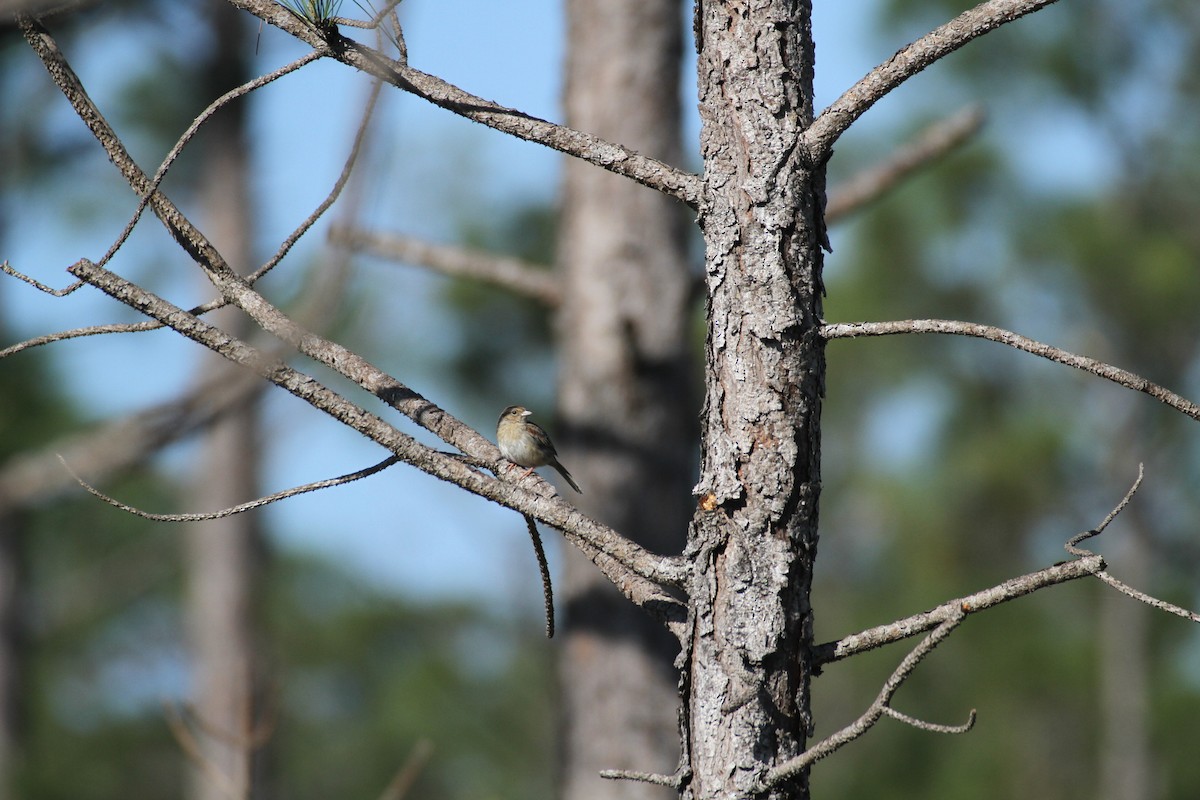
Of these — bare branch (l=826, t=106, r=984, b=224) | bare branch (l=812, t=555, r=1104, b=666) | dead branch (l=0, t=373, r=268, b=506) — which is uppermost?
bare branch (l=826, t=106, r=984, b=224)

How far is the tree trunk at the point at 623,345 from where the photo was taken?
429cm

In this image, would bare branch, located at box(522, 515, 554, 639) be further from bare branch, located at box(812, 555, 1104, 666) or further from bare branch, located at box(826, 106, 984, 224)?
bare branch, located at box(826, 106, 984, 224)

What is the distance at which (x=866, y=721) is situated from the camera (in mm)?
1600

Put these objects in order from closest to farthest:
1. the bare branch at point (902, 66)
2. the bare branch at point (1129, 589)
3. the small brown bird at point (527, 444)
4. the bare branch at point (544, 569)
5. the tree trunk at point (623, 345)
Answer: the bare branch at point (1129, 589), the bare branch at point (902, 66), the bare branch at point (544, 569), the tree trunk at point (623, 345), the small brown bird at point (527, 444)

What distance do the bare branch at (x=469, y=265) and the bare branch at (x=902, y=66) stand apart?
301cm

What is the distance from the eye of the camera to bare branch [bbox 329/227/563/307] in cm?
477

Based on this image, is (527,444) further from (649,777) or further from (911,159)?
(649,777)

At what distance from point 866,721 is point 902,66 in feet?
3.13

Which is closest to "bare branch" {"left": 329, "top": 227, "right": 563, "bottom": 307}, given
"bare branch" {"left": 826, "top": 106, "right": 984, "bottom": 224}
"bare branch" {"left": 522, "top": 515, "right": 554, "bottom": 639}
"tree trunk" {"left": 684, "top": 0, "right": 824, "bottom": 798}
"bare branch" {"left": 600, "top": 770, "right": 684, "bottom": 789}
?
"bare branch" {"left": 826, "top": 106, "right": 984, "bottom": 224}

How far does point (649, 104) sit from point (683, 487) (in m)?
1.52

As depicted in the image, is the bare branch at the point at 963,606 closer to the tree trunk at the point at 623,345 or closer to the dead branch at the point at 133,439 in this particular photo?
the dead branch at the point at 133,439

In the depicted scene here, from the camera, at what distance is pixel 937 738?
1636 centimetres

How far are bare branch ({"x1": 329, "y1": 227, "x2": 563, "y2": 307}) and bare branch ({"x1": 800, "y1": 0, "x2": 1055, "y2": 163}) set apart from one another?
9.87 ft

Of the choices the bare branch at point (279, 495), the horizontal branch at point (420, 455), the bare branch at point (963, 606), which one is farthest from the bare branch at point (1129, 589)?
the bare branch at point (279, 495)
